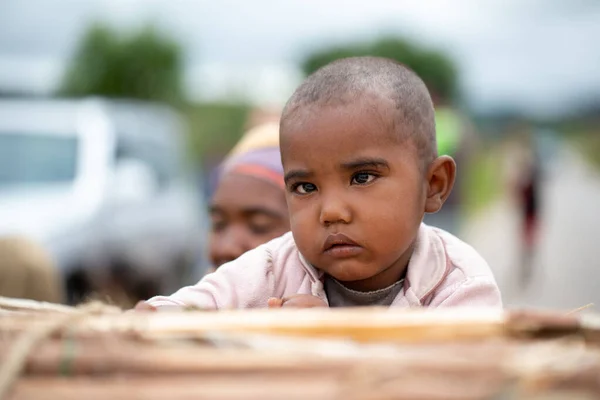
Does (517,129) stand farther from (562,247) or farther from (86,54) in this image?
(86,54)

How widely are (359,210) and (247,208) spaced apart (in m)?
1.31

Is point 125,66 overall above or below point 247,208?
above

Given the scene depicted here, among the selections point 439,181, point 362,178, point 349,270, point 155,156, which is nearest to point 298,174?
point 362,178

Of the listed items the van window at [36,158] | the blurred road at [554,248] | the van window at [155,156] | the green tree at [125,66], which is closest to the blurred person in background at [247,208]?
the van window at [36,158]

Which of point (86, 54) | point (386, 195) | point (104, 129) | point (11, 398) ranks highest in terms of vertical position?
point (86, 54)

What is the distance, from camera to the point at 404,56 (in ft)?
135

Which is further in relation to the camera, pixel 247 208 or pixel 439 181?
pixel 247 208

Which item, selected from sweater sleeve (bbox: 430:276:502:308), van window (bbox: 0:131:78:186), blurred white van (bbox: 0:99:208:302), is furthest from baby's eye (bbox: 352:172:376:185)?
van window (bbox: 0:131:78:186)

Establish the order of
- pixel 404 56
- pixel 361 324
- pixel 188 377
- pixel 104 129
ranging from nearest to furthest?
1. pixel 188 377
2. pixel 361 324
3. pixel 104 129
4. pixel 404 56

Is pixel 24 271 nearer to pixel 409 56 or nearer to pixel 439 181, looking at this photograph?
pixel 439 181

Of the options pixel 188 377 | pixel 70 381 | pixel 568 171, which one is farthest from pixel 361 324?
pixel 568 171

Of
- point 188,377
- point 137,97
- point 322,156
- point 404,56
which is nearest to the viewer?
point 188,377

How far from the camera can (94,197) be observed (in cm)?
693

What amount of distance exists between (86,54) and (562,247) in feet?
70.2
